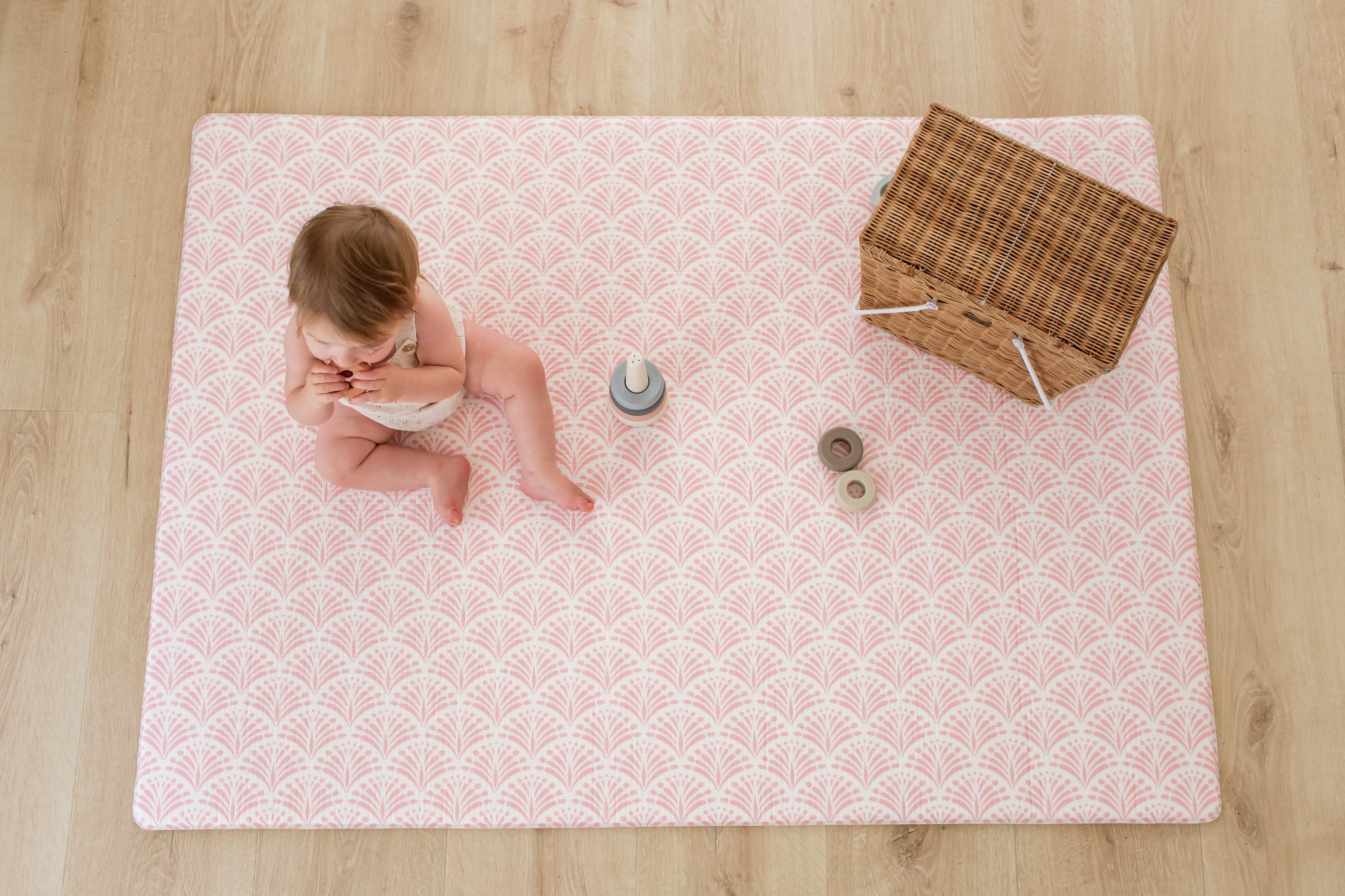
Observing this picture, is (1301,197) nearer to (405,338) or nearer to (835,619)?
(835,619)

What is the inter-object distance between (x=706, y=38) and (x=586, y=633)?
3.27 ft

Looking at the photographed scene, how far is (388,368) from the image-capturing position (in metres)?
1.09

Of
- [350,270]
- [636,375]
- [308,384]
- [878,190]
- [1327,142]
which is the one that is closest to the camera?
[350,270]

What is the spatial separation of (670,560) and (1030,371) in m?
0.55

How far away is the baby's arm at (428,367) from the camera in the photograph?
1083mm

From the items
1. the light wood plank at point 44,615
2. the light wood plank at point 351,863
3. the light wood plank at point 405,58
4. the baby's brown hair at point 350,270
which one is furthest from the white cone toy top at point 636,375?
the light wood plank at point 44,615

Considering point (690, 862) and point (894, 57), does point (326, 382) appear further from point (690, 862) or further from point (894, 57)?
point (894, 57)

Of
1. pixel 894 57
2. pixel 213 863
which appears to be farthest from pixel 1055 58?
pixel 213 863

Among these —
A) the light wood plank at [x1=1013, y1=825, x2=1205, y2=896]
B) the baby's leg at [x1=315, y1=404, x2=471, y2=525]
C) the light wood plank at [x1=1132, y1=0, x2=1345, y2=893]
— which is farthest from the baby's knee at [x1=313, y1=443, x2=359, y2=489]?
the light wood plank at [x1=1132, y1=0, x2=1345, y2=893]

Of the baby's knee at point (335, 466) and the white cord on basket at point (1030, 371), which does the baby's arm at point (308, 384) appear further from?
the white cord on basket at point (1030, 371)

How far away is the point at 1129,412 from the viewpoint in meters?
1.29

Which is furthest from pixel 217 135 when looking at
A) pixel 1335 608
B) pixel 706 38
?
pixel 1335 608

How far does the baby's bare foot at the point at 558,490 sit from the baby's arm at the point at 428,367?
0.17 m

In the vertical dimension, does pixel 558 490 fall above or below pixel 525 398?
below
